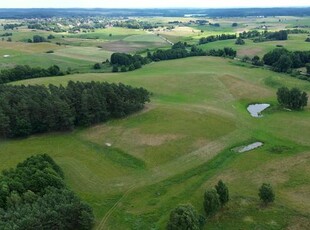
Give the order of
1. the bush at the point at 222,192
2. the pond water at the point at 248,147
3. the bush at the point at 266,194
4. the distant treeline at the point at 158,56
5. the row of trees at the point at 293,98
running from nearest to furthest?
the bush at the point at 222,192
the bush at the point at 266,194
the pond water at the point at 248,147
the row of trees at the point at 293,98
the distant treeline at the point at 158,56

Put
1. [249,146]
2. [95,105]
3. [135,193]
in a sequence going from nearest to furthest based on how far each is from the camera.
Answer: [135,193]
[249,146]
[95,105]

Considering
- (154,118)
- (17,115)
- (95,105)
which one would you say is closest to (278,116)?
(154,118)

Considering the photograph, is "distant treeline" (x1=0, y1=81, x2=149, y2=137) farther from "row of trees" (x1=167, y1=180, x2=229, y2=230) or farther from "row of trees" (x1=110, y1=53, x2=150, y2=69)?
"row of trees" (x1=110, y1=53, x2=150, y2=69)

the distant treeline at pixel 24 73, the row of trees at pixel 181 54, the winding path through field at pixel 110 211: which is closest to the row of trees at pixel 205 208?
the winding path through field at pixel 110 211

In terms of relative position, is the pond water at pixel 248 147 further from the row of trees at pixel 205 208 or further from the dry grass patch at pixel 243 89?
the dry grass patch at pixel 243 89

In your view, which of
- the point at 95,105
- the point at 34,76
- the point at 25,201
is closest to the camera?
the point at 25,201

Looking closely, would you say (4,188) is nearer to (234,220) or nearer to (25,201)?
(25,201)
